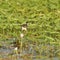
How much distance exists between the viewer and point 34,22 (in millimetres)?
4680

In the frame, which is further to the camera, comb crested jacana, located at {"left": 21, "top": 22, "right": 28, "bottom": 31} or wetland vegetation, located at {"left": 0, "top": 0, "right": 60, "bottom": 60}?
comb crested jacana, located at {"left": 21, "top": 22, "right": 28, "bottom": 31}

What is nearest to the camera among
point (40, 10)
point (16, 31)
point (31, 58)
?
point (31, 58)

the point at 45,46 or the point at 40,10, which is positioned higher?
the point at 40,10

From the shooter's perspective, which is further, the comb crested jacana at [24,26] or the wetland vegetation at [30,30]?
the comb crested jacana at [24,26]

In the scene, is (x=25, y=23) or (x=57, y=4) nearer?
(x=25, y=23)

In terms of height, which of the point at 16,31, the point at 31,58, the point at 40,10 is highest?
the point at 40,10

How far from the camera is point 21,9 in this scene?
193 inches

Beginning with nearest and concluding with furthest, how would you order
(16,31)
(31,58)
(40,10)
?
(31,58), (16,31), (40,10)

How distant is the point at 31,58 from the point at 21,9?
1.10m

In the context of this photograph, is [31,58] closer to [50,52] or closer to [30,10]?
[50,52]

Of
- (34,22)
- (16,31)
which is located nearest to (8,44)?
(16,31)

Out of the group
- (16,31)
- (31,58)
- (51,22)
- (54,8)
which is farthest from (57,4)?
(31,58)

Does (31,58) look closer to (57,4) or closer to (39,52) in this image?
(39,52)

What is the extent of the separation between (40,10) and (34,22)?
31 cm
